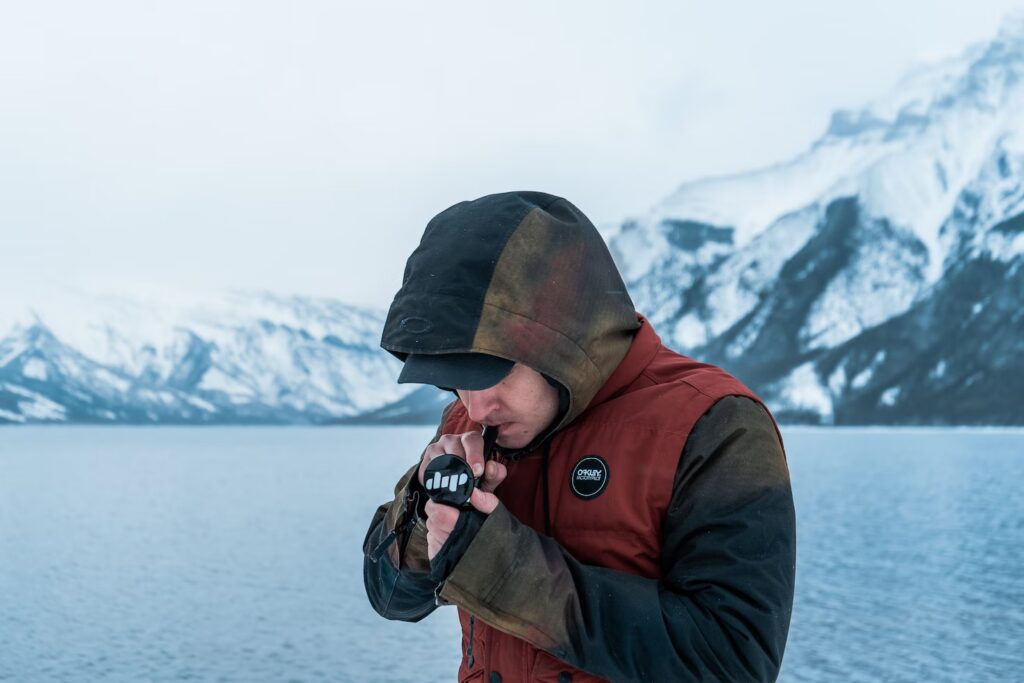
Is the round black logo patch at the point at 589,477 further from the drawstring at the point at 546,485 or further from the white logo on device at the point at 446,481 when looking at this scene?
the white logo on device at the point at 446,481

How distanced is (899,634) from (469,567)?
26.3m

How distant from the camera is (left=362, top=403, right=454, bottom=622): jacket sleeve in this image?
267 centimetres

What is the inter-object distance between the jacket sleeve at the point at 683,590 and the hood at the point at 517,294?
1.24 feet

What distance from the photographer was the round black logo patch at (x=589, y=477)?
2.55 m

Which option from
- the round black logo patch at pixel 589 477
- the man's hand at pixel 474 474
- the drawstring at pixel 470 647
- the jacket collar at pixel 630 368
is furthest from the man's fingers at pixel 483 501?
the drawstring at pixel 470 647

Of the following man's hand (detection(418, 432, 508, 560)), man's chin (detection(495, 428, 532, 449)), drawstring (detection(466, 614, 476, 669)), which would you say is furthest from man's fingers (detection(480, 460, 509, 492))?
drawstring (detection(466, 614, 476, 669))

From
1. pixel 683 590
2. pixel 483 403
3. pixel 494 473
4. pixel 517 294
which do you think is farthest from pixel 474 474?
pixel 683 590

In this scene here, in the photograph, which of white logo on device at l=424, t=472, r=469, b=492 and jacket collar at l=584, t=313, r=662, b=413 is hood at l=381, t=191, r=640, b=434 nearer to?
jacket collar at l=584, t=313, r=662, b=413

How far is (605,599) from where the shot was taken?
239 centimetres

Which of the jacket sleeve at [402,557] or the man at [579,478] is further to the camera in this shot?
the jacket sleeve at [402,557]

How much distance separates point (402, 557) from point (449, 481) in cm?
55

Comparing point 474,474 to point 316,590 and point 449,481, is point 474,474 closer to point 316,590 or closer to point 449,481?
point 449,481

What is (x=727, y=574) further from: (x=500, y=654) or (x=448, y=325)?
(x=448, y=325)

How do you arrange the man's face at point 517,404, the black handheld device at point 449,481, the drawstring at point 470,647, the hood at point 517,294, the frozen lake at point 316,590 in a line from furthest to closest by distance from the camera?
the frozen lake at point 316,590 → the drawstring at point 470,647 → the man's face at point 517,404 → the hood at point 517,294 → the black handheld device at point 449,481
